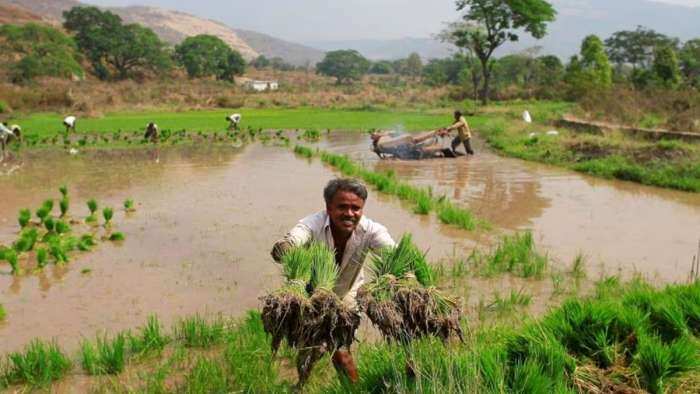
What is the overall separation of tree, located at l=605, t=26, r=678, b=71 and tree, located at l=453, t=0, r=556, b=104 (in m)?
30.4

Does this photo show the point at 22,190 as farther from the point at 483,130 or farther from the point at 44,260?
the point at 483,130

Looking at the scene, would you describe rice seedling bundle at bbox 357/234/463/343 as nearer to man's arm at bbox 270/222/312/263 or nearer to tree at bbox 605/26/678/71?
man's arm at bbox 270/222/312/263

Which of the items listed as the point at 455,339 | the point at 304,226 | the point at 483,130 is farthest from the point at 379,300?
the point at 483,130

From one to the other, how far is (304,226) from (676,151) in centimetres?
1224

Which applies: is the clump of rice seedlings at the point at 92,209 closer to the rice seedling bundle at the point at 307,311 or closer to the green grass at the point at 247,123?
Answer: the rice seedling bundle at the point at 307,311

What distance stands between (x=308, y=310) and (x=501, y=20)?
125 feet

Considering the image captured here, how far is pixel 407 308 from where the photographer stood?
9.35ft

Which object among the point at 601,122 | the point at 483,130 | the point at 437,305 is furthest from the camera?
the point at 483,130

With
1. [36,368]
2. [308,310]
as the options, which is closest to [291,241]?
[308,310]

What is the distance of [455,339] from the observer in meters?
3.09

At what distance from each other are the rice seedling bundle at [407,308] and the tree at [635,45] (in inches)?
2661

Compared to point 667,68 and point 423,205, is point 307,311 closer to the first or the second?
point 423,205

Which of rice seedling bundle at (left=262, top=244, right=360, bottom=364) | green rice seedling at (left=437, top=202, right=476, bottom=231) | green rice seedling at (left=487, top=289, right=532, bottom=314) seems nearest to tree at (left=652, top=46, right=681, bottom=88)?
green rice seedling at (left=437, top=202, right=476, bottom=231)

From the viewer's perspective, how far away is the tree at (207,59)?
Result: 64.3 m
